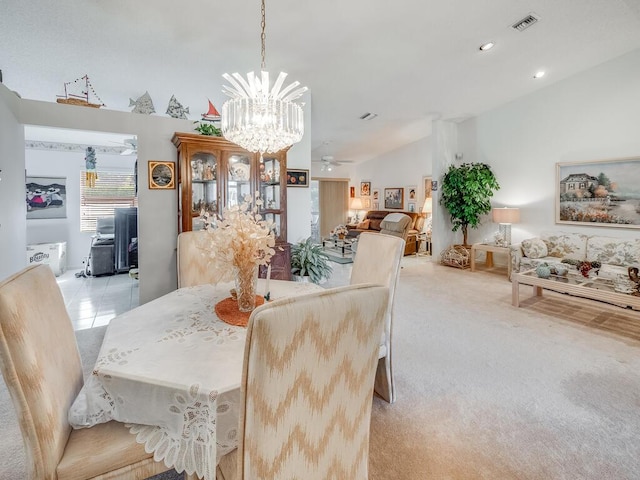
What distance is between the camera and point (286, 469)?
86 cm

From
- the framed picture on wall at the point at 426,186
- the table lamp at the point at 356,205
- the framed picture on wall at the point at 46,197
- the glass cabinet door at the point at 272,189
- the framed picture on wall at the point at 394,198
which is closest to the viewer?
the glass cabinet door at the point at 272,189

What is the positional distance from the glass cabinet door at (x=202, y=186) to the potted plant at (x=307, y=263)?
1196mm

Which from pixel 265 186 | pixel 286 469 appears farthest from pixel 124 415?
pixel 265 186

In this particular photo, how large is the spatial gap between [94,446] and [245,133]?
5.91ft

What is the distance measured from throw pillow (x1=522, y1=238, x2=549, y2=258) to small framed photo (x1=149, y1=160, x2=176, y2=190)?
16.2 feet

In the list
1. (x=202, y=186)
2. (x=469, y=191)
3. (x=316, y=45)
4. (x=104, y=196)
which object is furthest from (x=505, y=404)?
(x=104, y=196)

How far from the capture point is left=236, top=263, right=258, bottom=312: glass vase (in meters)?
1.57

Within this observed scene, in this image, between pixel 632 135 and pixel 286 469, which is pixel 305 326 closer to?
pixel 286 469

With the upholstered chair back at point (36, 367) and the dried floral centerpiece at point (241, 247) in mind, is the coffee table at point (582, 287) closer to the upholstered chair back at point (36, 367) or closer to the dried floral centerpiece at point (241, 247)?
the dried floral centerpiece at point (241, 247)

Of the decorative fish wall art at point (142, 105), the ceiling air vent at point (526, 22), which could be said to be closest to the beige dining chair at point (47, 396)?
the decorative fish wall art at point (142, 105)

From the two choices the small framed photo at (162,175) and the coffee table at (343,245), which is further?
the coffee table at (343,245)

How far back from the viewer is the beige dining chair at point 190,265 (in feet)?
7.48

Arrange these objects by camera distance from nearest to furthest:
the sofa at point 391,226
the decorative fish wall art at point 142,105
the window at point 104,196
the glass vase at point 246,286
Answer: the glass vase at point 246,286, the decorative fish wall art at point 142,105, the window at point 104,196, the sofa at point 391,226

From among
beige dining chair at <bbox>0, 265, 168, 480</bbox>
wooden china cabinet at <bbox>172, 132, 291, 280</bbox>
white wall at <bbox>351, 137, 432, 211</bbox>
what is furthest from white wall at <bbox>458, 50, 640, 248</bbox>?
beige dining chair at <bbox>0, 265, 168, 480</bbox>
